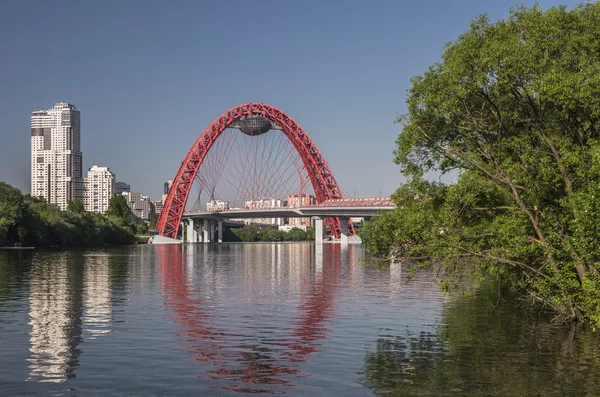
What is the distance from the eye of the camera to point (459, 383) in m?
12.5

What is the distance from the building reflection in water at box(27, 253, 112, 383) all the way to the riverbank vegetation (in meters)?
8.38

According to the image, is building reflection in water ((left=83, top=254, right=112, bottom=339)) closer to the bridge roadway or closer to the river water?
the river water

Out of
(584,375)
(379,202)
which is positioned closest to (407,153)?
(584,375)

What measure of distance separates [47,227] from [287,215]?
128 feet

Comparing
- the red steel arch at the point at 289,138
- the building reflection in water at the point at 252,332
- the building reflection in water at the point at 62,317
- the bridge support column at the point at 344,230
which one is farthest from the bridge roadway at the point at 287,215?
the building reflection in water at the point at 252,332

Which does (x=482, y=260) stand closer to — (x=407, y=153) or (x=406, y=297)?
(x=407, y=153)

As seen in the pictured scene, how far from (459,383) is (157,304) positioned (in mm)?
13579

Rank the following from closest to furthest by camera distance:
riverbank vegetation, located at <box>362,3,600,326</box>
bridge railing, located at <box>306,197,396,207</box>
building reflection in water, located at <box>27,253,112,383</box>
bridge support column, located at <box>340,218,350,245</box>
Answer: building reflection in water, located at <box>27,253,112,383</box> → riverbank vegetation, located at <box>362,3,600,326</box> → bridge railing, located at <box>306,197,396,207</box> → bridge support column, located at <box>340,218,350,245</box>

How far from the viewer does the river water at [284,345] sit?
12.3 m

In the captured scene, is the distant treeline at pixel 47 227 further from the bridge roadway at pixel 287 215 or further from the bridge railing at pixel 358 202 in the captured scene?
the bridge railing at pixel 358 202

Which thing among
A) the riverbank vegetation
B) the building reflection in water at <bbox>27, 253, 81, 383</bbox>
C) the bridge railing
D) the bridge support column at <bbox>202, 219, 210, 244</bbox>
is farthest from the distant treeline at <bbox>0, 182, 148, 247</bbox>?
the riverbank vegetation

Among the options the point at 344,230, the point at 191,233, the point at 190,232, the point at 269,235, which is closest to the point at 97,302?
the point at 344,230

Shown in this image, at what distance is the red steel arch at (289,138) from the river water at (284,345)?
268 ft

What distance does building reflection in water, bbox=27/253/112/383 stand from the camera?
13664mm
